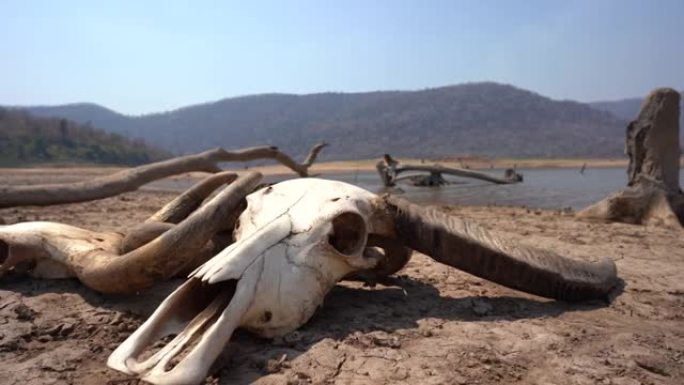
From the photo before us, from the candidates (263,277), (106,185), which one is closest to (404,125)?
(106,185)

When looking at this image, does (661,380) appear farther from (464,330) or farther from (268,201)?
(268,201)

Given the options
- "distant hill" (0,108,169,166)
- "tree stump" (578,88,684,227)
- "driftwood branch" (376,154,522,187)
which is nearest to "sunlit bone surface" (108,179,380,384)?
"tree stump" (578,88,684,227)

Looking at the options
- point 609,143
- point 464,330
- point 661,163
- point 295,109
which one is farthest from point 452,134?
point 464,330

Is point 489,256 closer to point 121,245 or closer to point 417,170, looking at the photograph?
point 121,245

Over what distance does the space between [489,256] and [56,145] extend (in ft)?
167

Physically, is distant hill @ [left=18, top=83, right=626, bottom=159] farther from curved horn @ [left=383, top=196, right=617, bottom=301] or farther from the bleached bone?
the bleached bone

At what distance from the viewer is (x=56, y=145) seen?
47125mm

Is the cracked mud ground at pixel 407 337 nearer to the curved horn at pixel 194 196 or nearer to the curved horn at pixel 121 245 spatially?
the curved horn at pixel 121 245

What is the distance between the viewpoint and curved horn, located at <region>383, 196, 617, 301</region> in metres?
3.63

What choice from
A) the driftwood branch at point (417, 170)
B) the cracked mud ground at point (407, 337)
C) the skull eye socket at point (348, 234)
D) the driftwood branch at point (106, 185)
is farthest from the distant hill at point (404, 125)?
the skull eye socket at point (348, 234)

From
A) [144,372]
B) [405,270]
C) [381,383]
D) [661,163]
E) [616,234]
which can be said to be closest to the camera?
[144,372]

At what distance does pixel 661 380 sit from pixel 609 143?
10319 centimetres

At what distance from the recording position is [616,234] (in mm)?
7066

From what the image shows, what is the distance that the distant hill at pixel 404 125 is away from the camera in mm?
96062
